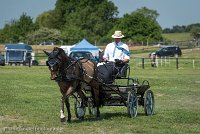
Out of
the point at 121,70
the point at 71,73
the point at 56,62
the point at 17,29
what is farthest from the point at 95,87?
the point at 17,29

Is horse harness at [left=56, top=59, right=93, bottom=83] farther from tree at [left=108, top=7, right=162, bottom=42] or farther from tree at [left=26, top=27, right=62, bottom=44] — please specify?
tree at [left=26, top=27, right=62, bottom=44]

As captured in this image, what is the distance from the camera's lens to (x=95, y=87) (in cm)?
1433

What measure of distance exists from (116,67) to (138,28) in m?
95.1

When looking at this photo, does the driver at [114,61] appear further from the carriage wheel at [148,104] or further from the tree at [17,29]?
the tree at [17,29]

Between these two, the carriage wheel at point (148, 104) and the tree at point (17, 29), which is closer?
the carriage wheel at point (148, 104)

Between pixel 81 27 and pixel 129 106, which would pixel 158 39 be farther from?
pixel 129 106

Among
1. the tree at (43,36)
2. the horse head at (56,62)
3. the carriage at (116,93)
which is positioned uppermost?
the tree at (43,36)

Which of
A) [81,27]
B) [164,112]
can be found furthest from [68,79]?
[81,27]

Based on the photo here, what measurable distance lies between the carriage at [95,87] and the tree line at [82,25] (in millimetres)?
89842

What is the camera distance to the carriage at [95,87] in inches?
517

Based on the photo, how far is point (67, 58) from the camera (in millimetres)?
13289

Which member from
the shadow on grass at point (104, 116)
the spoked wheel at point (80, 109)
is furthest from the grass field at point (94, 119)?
the spoked wheel at point (80, 109)

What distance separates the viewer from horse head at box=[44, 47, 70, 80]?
41.9 feet

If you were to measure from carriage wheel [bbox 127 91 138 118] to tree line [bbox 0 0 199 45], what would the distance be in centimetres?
9006
